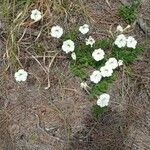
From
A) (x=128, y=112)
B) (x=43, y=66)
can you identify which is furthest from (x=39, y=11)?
(x=128, y=112)

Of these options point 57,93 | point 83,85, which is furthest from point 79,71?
point 57,93

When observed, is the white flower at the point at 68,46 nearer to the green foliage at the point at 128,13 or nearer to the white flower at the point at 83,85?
the white flower at the point at 83,85

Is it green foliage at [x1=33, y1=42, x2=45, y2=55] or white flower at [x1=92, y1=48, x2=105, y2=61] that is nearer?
white flower at [x1=92, y1=48, x2=105, y2=61]

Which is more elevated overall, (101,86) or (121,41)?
(121,41)

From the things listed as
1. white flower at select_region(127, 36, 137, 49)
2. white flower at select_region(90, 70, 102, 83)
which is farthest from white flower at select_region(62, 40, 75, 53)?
white flower at select_region(127, 36, 137, 49)

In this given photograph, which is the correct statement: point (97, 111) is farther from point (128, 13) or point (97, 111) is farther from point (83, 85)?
point (128, 13)

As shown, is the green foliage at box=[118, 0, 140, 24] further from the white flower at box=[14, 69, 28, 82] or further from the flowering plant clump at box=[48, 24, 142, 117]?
the white flower at box=[14, 69, 28, 82]

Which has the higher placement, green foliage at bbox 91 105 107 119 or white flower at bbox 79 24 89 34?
white flower at bbox 79 24 89 34

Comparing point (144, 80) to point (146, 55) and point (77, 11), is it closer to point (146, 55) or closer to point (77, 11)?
point (146, 55)
